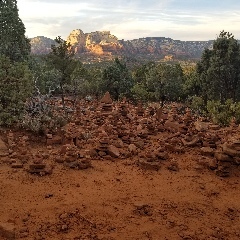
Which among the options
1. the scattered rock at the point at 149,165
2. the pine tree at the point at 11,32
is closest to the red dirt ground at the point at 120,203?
the scattered rock at the point at 149,165

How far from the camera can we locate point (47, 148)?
11.6m

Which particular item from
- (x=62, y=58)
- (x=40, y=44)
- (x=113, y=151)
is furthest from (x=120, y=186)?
(x=40, y=44)

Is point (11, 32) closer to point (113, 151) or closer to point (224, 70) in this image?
point (113, 151)

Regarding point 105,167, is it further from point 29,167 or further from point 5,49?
point 5,49

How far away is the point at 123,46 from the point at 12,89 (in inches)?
5377

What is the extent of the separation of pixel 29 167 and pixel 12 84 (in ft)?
15.7

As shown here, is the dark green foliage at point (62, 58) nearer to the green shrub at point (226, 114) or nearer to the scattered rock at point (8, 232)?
the green shrub at point (226, 114)

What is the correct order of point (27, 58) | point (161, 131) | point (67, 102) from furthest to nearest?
point (67, 102), point (27, 58), point (161, 131)

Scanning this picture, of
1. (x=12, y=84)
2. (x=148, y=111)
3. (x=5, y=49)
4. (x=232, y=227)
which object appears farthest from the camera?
(x=148, y=111)

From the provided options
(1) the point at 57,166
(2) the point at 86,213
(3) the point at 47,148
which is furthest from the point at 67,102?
(2) the point at 86,213

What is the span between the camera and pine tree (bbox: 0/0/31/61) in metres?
15.8

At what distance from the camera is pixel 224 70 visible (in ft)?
75.9

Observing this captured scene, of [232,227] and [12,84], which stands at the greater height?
[12,84]

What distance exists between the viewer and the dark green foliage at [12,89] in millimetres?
12697
